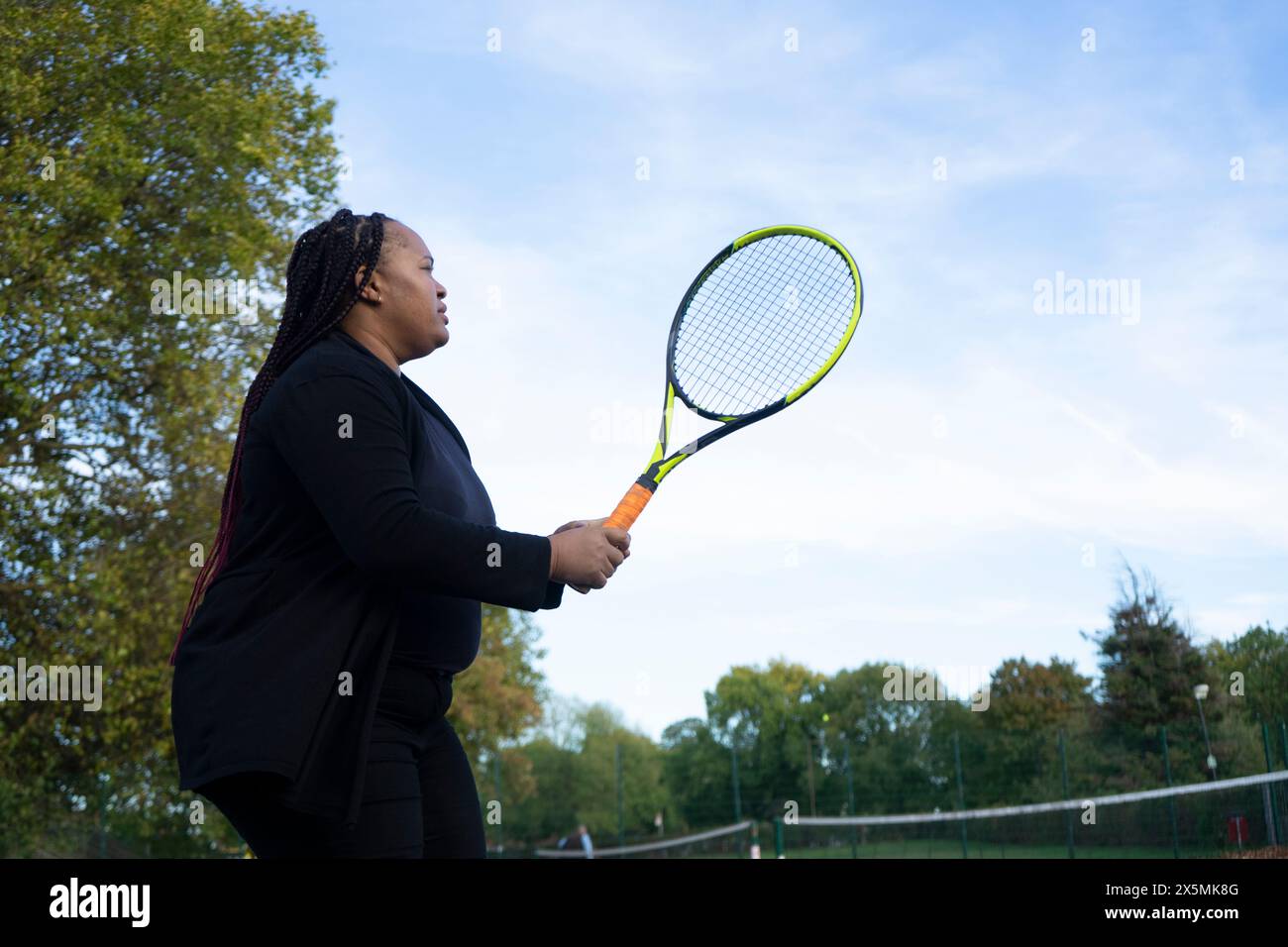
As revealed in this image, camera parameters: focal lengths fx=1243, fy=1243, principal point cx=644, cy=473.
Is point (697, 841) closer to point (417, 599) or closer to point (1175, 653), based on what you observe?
point (1175, 653)

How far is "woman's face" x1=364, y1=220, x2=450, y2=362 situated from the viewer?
272 cm

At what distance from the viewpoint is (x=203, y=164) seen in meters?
15.6

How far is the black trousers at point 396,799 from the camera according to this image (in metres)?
2.26

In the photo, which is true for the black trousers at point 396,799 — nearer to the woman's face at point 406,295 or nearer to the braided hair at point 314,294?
the braided hair at point 314,294

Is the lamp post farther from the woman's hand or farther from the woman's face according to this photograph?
the woman's face

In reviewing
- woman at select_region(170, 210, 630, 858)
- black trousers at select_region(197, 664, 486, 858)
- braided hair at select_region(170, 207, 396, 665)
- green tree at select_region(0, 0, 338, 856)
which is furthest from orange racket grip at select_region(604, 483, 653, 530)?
green tree at select_region(0, 0, 338, 856)

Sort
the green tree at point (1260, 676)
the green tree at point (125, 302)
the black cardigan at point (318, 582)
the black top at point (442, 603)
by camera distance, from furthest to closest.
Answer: the green tree at point (1260, 676) → the green tree at point (125, 302) → the black top at point (442, 603) → the black cardigan at point (318, 582)

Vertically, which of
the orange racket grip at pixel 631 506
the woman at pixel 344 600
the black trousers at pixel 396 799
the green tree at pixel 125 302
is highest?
the green tree at pixel 125 302

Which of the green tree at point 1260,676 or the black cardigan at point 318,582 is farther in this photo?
the green tree at point 1260,676

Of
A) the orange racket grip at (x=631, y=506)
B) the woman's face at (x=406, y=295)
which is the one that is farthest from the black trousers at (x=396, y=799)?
the orange racket grip at (x=631, y=506)

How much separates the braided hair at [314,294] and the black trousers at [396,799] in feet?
1.66

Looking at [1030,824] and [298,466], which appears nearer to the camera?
[298,466]

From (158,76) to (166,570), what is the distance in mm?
6149

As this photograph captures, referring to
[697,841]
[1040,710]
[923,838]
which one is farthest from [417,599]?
[1040,710]
